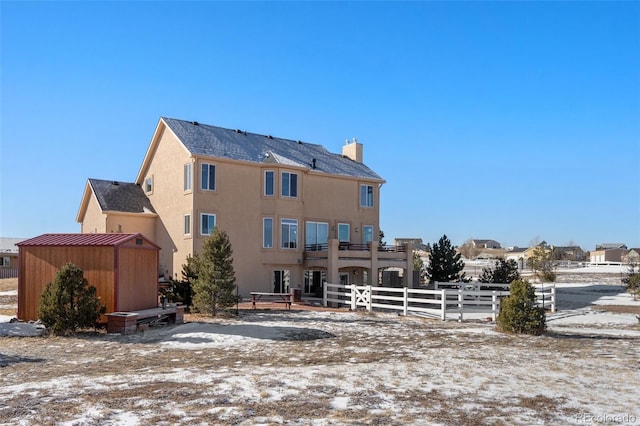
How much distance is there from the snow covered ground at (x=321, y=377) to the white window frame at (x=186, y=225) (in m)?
12.7

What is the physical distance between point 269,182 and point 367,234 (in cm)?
850

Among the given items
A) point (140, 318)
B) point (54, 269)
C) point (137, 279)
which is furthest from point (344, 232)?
point (54, 269)

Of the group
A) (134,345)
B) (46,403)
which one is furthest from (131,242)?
(46,403)

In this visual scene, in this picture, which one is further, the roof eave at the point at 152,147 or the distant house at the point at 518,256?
the distant house at the point at 518,256

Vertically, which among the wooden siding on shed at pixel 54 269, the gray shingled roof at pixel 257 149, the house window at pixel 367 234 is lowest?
the wooden siding on shed at pixel 54 269

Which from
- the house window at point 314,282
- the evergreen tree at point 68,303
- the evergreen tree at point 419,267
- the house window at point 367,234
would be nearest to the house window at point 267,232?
the house window at point 314,282

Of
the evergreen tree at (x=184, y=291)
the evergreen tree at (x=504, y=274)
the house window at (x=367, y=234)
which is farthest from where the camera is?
the house window at (x=367, y=234)

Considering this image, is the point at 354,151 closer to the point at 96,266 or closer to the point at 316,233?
the point at 316,233

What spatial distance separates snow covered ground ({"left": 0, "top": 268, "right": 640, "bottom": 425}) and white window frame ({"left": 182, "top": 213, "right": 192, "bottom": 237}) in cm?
1275

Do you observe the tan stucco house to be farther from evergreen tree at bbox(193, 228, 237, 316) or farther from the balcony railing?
evergreen tree at bbox(193, 228, 237, 316)

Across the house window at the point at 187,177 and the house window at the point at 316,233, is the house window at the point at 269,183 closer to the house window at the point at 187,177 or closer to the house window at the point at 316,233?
the house window at the point at 316,233

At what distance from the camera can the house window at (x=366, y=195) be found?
36.7 m

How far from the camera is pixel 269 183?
3216 centimetres

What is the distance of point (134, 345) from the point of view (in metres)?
14.7
